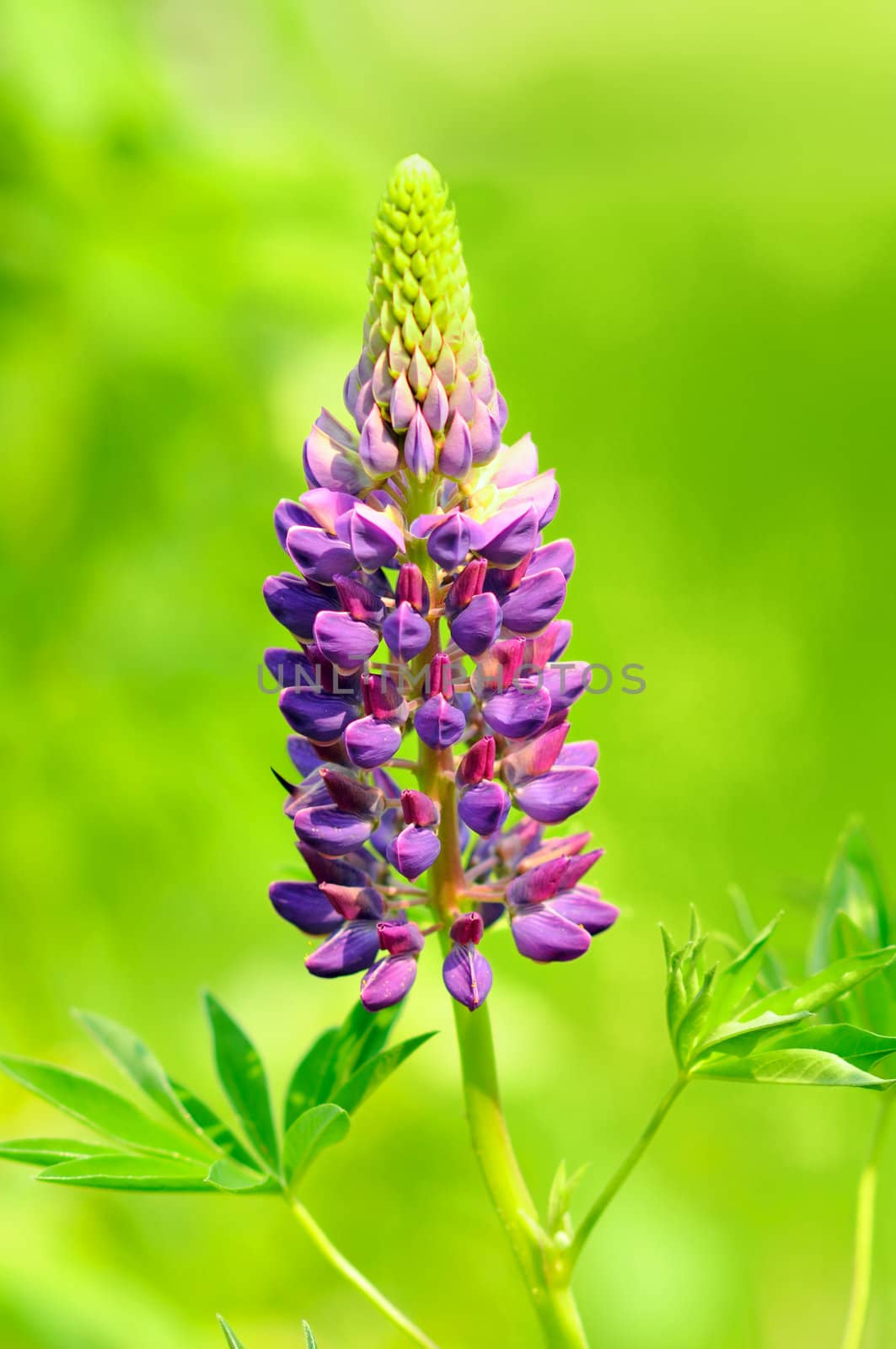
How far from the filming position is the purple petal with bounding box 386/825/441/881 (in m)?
0.70

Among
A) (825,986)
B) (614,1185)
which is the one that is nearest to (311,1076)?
(614,1185)

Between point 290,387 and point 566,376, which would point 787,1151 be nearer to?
point 290,387

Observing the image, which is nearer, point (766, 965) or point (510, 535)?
point (510, 535)

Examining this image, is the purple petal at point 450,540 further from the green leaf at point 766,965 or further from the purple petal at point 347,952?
the green leaf at point 766,965

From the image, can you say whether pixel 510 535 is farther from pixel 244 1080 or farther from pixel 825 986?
pixel 244 1080

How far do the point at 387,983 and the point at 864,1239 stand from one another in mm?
352

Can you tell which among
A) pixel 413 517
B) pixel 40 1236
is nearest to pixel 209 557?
pixel 40 1236

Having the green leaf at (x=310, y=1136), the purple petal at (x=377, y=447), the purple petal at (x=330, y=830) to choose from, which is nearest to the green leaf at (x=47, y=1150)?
the green leaf at (x=310, y=1136)

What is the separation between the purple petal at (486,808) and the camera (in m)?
0.72

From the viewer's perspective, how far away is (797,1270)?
82.0 inches

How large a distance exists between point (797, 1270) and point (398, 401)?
185 cm

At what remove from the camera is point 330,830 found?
746 mm

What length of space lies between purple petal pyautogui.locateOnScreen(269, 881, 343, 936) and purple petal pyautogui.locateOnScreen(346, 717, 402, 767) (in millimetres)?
96

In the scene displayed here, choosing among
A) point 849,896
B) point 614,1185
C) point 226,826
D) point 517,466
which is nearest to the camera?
point 614,1185
